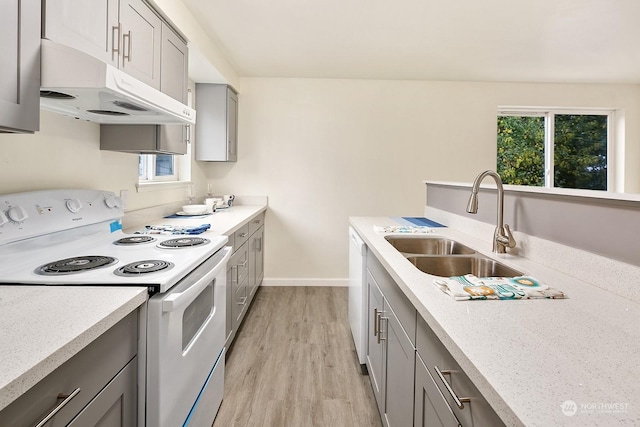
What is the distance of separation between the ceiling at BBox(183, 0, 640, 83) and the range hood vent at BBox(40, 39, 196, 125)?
122 cm

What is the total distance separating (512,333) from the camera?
28.6 inches

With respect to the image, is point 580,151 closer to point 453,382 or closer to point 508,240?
point 508,240

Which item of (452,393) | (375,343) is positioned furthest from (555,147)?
(452,393)

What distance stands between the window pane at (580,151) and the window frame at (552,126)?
40 mm

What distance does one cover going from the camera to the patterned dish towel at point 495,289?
94 cm

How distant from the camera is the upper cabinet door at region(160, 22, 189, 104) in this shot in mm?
2115

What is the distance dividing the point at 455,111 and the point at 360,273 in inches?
110

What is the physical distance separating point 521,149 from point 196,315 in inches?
170

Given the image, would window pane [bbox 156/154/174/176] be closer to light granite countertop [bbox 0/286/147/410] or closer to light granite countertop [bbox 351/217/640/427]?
light granite countertop [bbox 0/286/147/410]

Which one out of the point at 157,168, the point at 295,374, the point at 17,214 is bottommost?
the point at 295,374

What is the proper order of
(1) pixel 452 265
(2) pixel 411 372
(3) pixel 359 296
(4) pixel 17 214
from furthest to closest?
(3) pixel 359 296 < (1) pixel 452 265 < (4) pixel 17 214 < (2) pixel 411 372

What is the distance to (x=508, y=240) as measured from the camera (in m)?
1.48

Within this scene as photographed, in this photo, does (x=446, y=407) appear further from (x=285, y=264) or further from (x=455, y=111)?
(x=455, y=111)

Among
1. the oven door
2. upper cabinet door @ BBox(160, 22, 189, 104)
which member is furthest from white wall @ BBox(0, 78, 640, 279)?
the oven door
